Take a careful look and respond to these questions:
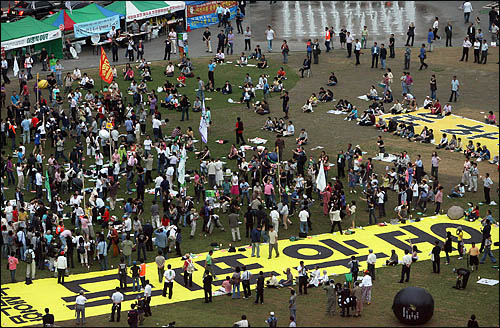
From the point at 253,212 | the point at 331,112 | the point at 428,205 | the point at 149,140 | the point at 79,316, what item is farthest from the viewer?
the point at 331,112

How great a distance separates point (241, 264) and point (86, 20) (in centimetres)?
3190

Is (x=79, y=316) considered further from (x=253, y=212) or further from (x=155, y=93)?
(x=155, y=93)

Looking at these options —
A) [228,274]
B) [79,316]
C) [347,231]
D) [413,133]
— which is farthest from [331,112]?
[79,316]

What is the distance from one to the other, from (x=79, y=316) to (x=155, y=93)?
26089mm

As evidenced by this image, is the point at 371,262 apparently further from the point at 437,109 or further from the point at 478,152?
the point at 437,109

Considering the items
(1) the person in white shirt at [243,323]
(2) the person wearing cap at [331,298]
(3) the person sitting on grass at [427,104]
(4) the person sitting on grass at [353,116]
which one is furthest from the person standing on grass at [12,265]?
(3) the person sitting on grass at [427,104]

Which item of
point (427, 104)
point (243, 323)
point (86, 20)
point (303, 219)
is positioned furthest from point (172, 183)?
point (86, 20)

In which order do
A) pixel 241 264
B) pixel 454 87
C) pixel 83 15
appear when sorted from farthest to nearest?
pixel 83 15
pixel 454 87
pixel 241 264

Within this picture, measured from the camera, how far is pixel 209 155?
5647 centimetres

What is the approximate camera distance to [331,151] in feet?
190

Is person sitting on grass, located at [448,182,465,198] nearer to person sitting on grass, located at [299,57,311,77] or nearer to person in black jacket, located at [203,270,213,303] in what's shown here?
person in black jacket, located at [203,270,213,303]

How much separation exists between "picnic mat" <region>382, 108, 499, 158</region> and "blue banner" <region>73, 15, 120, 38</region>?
21.4 m

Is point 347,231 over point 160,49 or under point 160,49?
under

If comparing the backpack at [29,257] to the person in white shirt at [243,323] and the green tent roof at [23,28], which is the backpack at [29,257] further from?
the green tent roof at [23,28]
